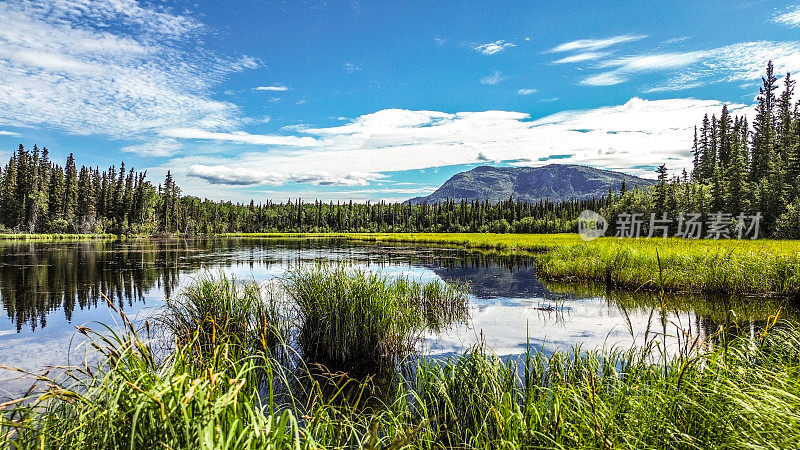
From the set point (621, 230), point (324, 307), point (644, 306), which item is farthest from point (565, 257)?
point (621, 230)

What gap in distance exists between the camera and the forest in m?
53.9

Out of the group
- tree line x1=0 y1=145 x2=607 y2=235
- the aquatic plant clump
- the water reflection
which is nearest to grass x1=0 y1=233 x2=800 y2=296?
the water reflection

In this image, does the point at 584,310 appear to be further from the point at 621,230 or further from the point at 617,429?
the point at 621,230

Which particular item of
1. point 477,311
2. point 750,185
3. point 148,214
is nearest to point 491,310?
point 477,311

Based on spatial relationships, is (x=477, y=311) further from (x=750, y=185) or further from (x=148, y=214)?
(x=148, y=214)

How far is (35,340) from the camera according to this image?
11.9m

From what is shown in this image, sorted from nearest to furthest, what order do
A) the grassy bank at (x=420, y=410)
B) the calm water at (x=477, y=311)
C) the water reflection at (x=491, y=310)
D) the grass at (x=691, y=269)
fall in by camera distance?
the grassy bank at (x=420, y=410) → the calm water at (x=477, y=311) → the water reflection at (x=491, y=310) → the grass at (x=691, y=269)

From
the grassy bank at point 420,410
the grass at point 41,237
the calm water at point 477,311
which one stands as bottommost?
the calm water at point 477,311

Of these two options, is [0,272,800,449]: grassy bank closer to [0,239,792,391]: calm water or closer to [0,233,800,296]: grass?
[0,239,792,391]: calm water

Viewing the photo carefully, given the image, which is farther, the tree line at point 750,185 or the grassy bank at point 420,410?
the tree line at point 750,185

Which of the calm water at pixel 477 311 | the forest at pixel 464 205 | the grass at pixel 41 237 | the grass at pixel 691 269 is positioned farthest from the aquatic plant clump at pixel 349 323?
the grass at pixel 41 237

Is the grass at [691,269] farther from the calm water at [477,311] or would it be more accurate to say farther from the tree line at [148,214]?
the tree line at [148,214]

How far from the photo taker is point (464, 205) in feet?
481

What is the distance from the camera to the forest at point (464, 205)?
53.9 meters
